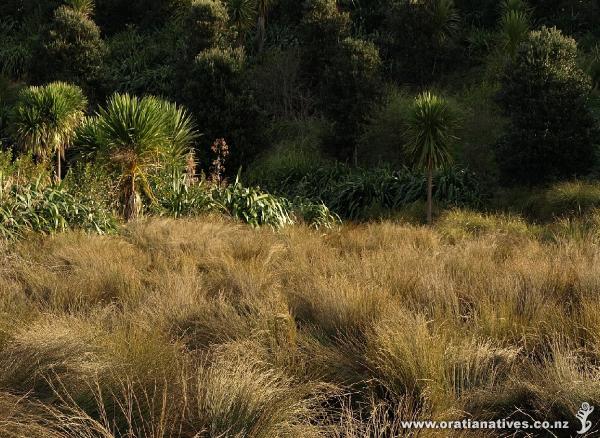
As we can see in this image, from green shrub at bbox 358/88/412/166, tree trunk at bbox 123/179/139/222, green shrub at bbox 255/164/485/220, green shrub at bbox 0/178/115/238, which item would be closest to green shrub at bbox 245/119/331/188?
green shrub at bbox 255/164/485/220

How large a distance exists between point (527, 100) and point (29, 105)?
1214cm

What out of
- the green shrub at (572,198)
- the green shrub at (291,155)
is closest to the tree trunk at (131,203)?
the green shrub at (291,155)

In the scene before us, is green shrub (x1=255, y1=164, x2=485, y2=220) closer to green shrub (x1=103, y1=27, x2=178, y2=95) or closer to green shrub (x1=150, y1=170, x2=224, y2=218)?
green shrub (x1=150, y1=170, x2=224, y2=218)

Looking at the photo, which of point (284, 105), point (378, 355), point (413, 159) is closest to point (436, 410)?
point (378, 355)

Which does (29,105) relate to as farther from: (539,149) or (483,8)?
(483,8)

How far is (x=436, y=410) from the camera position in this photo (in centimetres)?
318

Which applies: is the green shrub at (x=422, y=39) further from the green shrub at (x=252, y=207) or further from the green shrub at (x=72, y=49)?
the green shrub at (x=252, y=207)

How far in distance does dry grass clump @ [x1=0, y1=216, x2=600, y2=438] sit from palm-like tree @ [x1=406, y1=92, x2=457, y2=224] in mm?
5926

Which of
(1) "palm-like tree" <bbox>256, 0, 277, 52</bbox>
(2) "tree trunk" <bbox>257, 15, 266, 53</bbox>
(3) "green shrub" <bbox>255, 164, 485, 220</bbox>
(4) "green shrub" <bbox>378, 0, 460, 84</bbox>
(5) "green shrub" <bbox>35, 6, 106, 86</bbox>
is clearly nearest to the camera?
(3) "green shrub" <bbox>255, 164, 485, 220</bbox>

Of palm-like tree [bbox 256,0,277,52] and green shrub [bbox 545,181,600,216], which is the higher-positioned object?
palm-like tree [bbox 256,0,277,52]

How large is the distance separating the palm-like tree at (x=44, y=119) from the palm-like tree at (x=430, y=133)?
7.97 metres

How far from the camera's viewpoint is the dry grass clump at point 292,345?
3.10m

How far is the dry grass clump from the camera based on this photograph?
10.2ft

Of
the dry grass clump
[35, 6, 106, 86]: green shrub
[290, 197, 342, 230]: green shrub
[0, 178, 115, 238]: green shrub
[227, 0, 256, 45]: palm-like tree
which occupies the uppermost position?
[227, 0, 256, 45]: palm-like tree
